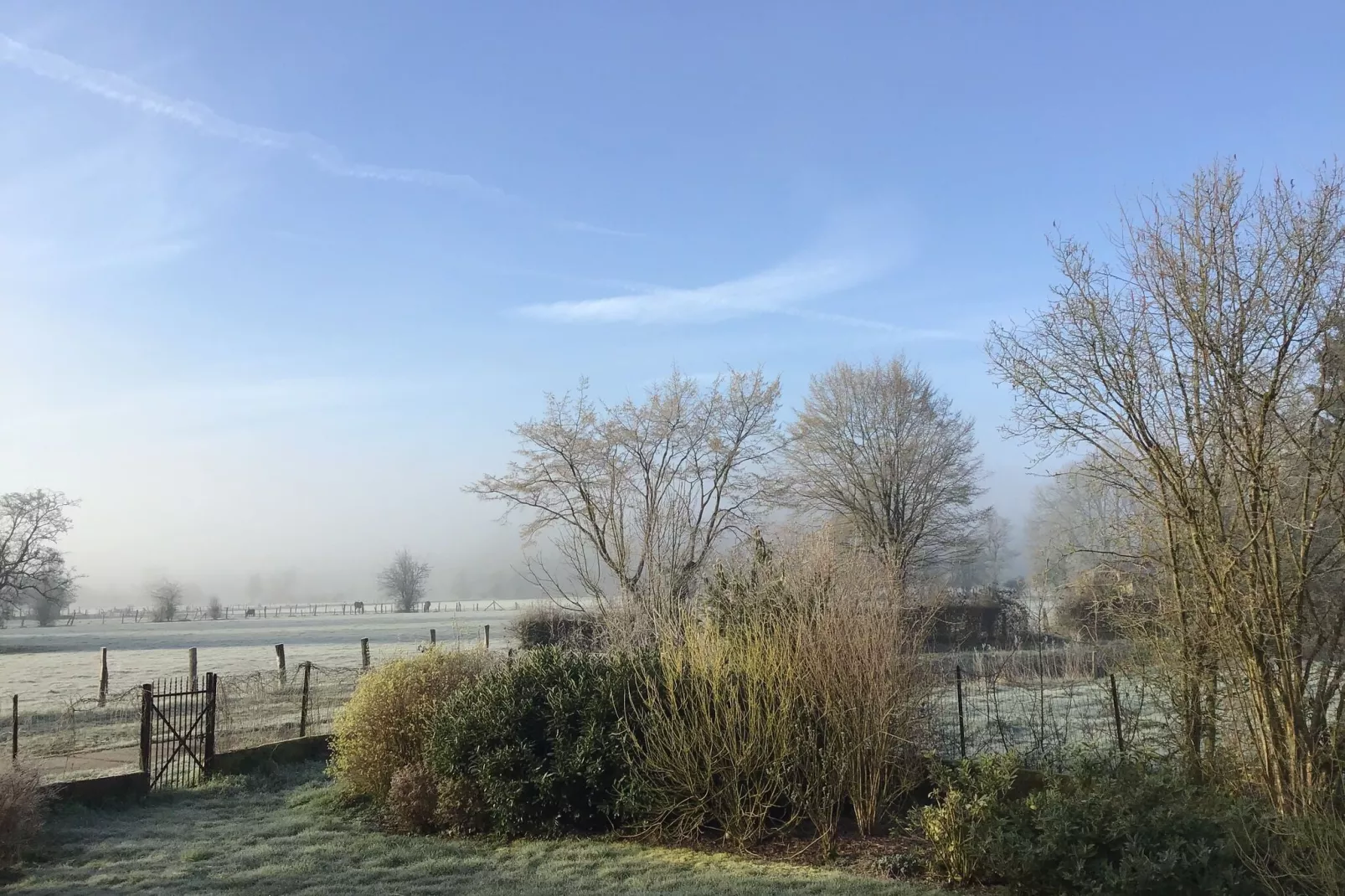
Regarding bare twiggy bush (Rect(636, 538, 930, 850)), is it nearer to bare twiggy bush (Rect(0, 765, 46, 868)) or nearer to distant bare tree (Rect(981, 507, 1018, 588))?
bare twiggy bush (Rect(0, 765, 46, 868))

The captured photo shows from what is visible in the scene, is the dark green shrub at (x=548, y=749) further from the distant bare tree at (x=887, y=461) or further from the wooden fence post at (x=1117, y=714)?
the distant bare tree at (x=887, y=461)

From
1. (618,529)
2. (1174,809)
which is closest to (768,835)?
(1174,809)

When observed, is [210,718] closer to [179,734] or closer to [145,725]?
[179,734]

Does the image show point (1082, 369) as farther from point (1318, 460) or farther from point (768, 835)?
point (768, 835)

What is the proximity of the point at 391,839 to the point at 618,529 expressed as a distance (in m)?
12.0

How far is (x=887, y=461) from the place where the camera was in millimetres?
32625

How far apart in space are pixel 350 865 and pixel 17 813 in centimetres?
291

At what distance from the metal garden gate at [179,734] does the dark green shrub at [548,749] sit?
491 cm

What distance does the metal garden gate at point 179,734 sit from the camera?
36.8ft

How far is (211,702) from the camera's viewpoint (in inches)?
458

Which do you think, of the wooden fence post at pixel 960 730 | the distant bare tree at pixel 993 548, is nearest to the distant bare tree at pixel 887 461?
the distant bare tree at pixel 993 548

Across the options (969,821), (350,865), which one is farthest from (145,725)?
(969,821)

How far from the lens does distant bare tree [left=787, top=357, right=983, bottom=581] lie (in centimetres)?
3259

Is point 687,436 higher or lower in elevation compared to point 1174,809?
higher
